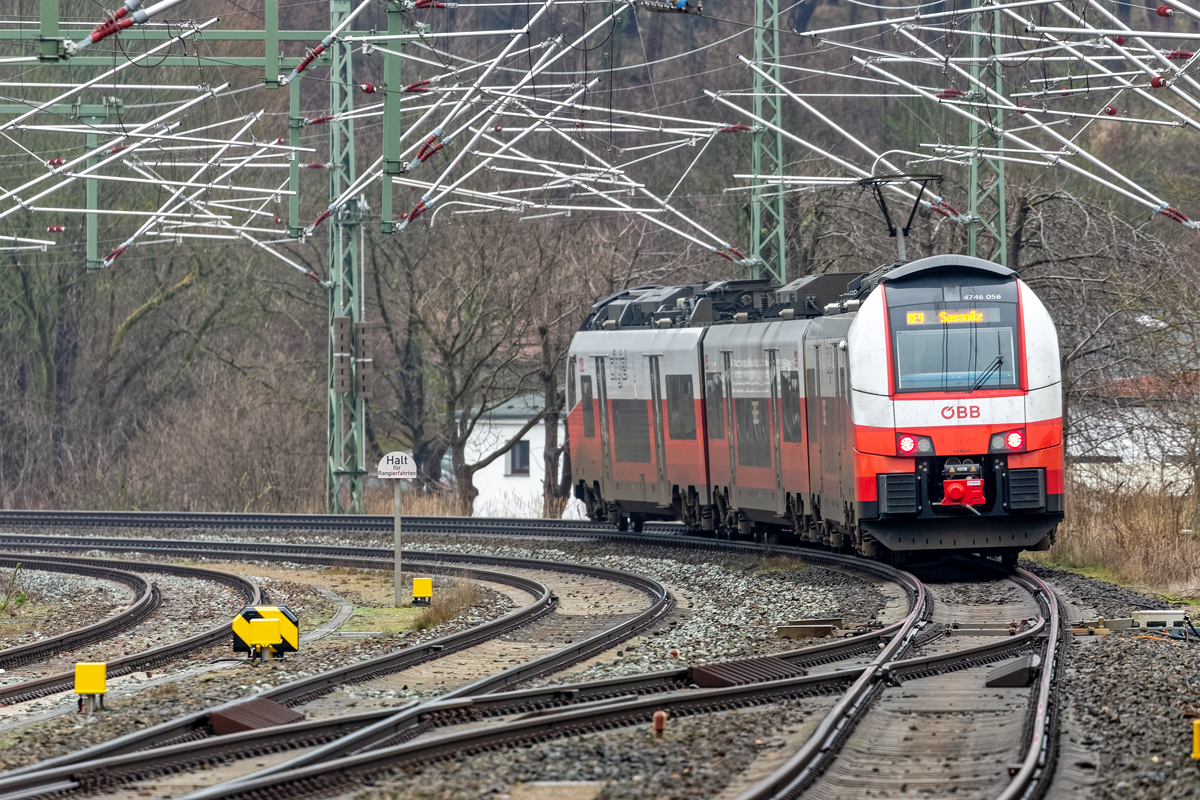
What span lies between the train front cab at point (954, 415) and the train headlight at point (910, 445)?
0.01 meters

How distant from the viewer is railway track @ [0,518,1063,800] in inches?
332

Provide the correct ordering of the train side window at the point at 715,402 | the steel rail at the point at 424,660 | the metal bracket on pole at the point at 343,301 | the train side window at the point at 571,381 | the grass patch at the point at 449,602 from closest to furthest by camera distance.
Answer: the steel rail at the point at 424,660
the grass patch at the point at 449,602
the train side window at the point at 715,402
the train side window at the point at 571,381
the metal bracket on pole at the point at 343,301

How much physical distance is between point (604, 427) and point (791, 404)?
25.5 ft

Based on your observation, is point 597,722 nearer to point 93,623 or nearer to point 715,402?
point 93,623

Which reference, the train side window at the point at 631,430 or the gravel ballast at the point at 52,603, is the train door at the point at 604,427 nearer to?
the train side window at the point at 631,430

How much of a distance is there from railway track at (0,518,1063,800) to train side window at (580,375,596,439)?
1638 centimetres

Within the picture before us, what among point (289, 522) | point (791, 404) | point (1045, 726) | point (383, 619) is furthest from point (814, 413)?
point (289, 522)

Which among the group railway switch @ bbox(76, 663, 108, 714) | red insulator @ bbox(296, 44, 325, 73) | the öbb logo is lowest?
railway switch @ bbox(76, 663, 108, 714)

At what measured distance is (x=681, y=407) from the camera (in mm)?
26578

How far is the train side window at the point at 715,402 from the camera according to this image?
25.2m

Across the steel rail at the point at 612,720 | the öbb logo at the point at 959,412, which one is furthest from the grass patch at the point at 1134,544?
the steel rail at the point at 612,720

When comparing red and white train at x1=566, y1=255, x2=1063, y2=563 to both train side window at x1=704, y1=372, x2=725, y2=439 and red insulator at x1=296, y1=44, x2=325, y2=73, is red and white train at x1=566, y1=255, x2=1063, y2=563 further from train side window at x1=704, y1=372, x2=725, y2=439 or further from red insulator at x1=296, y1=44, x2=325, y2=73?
red insulator at x1=296, y1=44, x2=325, y2=73

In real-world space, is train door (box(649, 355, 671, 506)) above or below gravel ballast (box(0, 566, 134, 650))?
above

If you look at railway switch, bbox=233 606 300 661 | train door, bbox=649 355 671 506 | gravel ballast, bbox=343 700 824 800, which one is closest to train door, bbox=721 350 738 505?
train door, bbox=649 355 671 506
